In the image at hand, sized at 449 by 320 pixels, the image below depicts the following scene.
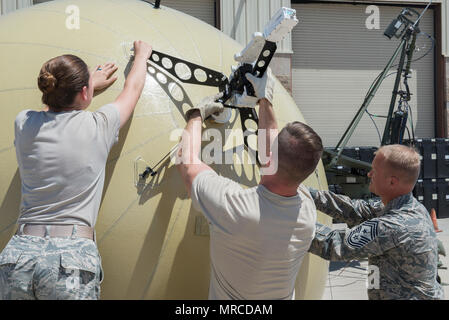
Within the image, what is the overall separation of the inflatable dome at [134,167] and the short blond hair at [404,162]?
718 millimetres

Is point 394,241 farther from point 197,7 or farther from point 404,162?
point 197,7

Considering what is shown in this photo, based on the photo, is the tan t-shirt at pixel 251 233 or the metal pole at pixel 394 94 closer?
the tan t-shirt at pixel 251 233

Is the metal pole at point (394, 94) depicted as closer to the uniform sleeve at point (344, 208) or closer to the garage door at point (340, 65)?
the uniform sleeve at point (344, 208)

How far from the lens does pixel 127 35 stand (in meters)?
2.59

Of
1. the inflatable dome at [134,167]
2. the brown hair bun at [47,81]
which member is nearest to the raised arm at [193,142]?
the inflatable dome at [134,167]

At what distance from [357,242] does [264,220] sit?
1.78 feet

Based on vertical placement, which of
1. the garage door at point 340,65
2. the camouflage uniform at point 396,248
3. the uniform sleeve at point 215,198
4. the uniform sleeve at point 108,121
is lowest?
the camouflage uniform at point 396,248

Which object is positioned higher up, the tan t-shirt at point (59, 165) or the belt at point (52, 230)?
the tan t-shirt at point (59, 165)

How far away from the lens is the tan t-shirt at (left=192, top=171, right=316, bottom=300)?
189 centimetres

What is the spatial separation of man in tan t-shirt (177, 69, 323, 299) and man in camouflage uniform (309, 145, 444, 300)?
22cm

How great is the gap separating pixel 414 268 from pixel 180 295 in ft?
3.78

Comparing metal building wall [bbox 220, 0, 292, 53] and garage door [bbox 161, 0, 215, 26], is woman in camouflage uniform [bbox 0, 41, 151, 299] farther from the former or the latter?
garage door [bbox 161, 0, 215, 26]

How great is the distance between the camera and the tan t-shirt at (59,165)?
1867 mm

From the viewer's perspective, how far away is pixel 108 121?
6.58 ft
